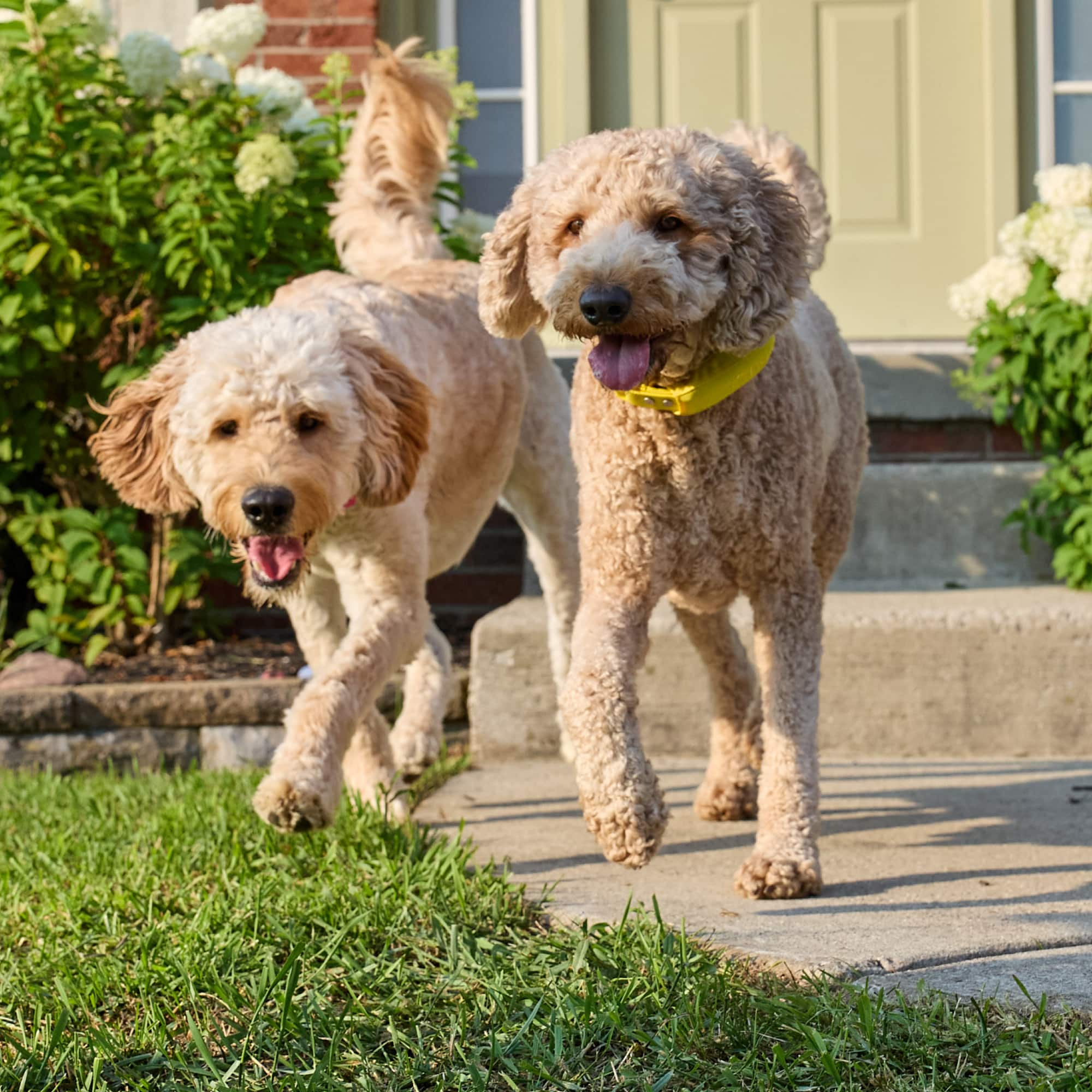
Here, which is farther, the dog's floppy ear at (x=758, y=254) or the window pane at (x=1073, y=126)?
the window pane at (x=1073, y=126)

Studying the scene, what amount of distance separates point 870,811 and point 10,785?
254cm

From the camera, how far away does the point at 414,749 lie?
4148mm

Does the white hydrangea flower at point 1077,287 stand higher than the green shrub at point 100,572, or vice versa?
the white hydrangea flower at point 1077,287

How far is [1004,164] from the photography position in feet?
22.8

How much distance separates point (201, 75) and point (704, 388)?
3.31 metres

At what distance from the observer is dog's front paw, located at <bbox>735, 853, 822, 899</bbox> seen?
3.05 metres

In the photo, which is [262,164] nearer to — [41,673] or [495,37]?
[41,673]

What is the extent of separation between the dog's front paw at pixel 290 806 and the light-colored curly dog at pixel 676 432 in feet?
1.93

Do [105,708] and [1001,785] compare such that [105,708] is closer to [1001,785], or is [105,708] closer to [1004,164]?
[1001,785]

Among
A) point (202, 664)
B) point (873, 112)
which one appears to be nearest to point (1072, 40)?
point (873, 112)

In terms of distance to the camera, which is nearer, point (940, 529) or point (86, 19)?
point (86, 19)

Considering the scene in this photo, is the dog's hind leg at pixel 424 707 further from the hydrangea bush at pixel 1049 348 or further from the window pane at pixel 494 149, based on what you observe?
the window pane at pixel 494 149

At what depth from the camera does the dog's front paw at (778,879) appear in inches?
120

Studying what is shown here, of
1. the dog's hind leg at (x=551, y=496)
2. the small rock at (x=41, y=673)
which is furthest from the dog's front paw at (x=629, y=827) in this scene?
the small rock at (x=41, y=673)
